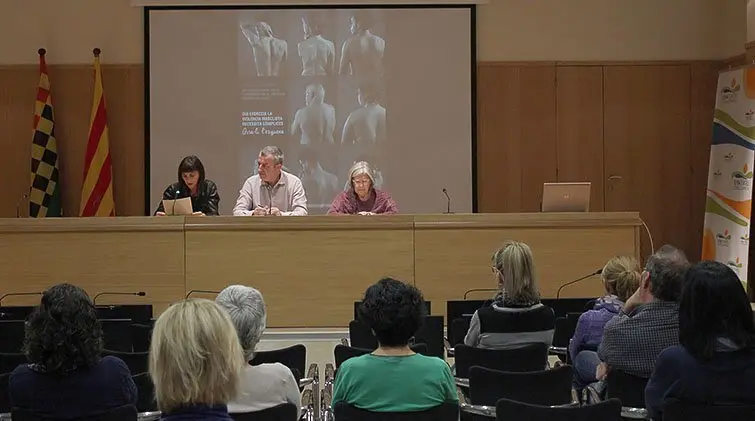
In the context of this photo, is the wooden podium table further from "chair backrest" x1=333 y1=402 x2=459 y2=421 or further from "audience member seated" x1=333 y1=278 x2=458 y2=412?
"chair backrest" x1=333 y1=402 x2=459 y2=421

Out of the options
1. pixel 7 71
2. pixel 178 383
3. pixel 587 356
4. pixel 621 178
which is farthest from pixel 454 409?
pixel 7 71

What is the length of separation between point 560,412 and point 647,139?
8075 millimetres

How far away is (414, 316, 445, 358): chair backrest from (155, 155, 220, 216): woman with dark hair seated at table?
142 inches

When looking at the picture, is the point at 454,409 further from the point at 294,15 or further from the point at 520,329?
the point at 294,15

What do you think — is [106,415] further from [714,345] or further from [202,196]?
[202,196]

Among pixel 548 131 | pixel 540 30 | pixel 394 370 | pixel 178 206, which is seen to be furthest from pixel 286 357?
pixel 540 30

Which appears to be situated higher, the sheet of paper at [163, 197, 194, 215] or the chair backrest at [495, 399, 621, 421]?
the sheet of paper at [163, 197, 194, 215]

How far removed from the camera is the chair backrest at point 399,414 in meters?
2.95

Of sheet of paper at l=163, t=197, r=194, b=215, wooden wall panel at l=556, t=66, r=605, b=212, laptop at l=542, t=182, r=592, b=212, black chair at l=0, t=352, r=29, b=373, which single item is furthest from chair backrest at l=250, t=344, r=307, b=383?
wooden wall panel at l=556, t=66, r=605, b=212

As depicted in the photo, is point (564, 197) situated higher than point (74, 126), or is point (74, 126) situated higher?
Answer: point (74, 126)

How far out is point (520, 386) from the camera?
3.39 m

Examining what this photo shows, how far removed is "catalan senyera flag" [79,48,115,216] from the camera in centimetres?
986

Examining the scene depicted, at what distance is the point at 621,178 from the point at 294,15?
156 inches

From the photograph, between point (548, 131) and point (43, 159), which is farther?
point (548, 131)
